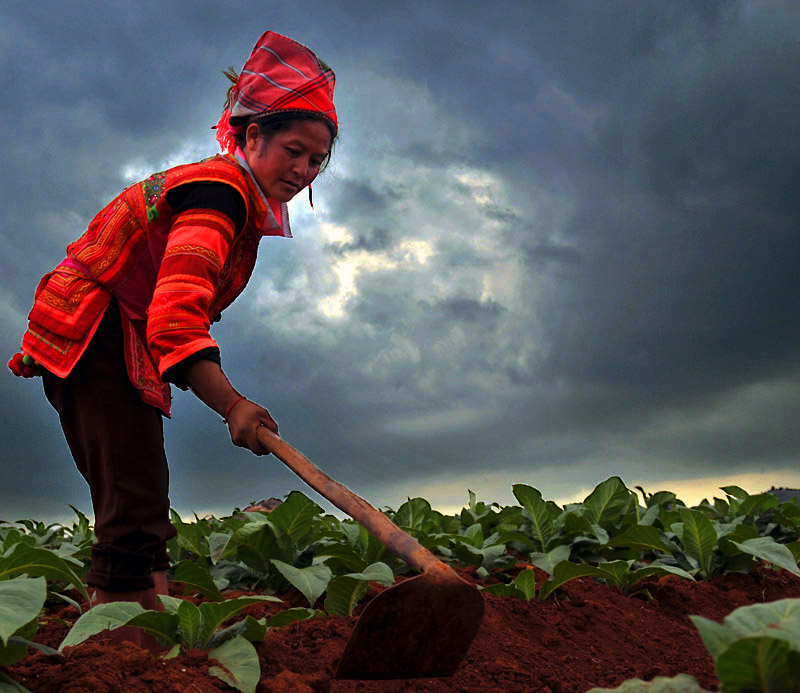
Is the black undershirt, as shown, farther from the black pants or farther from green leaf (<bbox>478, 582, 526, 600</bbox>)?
green leaf (<bbox>478, 582, 526, 600</bbox>)

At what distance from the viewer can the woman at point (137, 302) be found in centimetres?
311

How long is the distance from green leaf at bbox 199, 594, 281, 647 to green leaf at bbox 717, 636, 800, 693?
1.65 m

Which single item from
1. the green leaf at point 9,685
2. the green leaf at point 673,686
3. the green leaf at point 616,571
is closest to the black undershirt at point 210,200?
the green leaf at point 9,685

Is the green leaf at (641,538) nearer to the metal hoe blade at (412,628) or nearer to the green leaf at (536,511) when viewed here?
the green leaf at (536,511)

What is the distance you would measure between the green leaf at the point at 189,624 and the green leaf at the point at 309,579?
0.59 metres

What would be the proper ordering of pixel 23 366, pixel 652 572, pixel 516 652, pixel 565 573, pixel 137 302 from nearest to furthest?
pixel 516 652, pixel 137 302, pixel 23 366, pixel 565 573, pixel 652 572

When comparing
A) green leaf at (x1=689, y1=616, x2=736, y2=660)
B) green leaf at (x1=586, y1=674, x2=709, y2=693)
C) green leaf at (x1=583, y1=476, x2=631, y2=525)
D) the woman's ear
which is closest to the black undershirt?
the woman's ear

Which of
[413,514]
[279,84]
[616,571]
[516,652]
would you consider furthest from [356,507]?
[413,514]

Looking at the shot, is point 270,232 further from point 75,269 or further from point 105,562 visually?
point 105,562

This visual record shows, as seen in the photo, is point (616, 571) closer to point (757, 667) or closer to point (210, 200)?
point (210, 200)

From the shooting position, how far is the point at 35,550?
7.82ft

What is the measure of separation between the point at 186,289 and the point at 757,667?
2.05 meters

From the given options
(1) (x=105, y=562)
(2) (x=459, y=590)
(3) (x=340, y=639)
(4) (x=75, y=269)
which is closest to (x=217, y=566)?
(1) (x=105, y=562)

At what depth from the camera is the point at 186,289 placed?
2.64 meters
